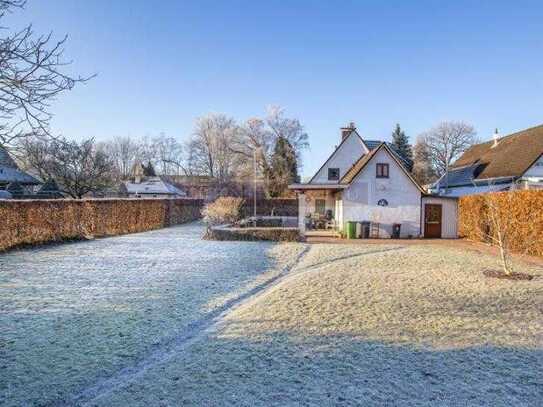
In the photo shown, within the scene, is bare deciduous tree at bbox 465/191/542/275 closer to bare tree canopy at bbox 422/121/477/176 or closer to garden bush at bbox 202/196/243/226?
garden bush at bbox 202/196/243/226

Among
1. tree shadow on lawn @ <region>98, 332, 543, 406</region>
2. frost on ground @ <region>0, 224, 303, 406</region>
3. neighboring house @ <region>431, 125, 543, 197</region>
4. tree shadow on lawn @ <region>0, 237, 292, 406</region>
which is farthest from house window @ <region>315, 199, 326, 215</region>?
tree shadow on lawn @ <region>98, 332, 543, 406</region>

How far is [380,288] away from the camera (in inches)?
324

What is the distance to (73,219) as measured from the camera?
1767cm

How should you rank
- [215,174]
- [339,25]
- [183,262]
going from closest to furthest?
1. [183,262]
2. [339,25]
3. [215,174]

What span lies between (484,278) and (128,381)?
9351 millimetres

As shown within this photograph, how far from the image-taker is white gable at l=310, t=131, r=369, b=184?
29.5 m

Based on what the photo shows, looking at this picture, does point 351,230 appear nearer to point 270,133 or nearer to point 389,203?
point 389,203

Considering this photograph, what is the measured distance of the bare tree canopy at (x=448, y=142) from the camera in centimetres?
5088

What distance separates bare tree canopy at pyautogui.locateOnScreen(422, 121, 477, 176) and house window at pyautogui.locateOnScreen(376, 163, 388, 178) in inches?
1402

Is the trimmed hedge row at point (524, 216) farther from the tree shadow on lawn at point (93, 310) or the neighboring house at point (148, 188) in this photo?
the neighboring house at point (148, 188)

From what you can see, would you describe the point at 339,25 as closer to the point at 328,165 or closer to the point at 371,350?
the point at 371,350

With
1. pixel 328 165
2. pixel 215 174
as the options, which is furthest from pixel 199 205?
pixel 215 174

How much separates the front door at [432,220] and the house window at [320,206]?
9275 mm

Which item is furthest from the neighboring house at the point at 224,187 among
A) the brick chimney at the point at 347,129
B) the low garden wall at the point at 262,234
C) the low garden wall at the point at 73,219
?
the low garden wall at the point at 262,234
